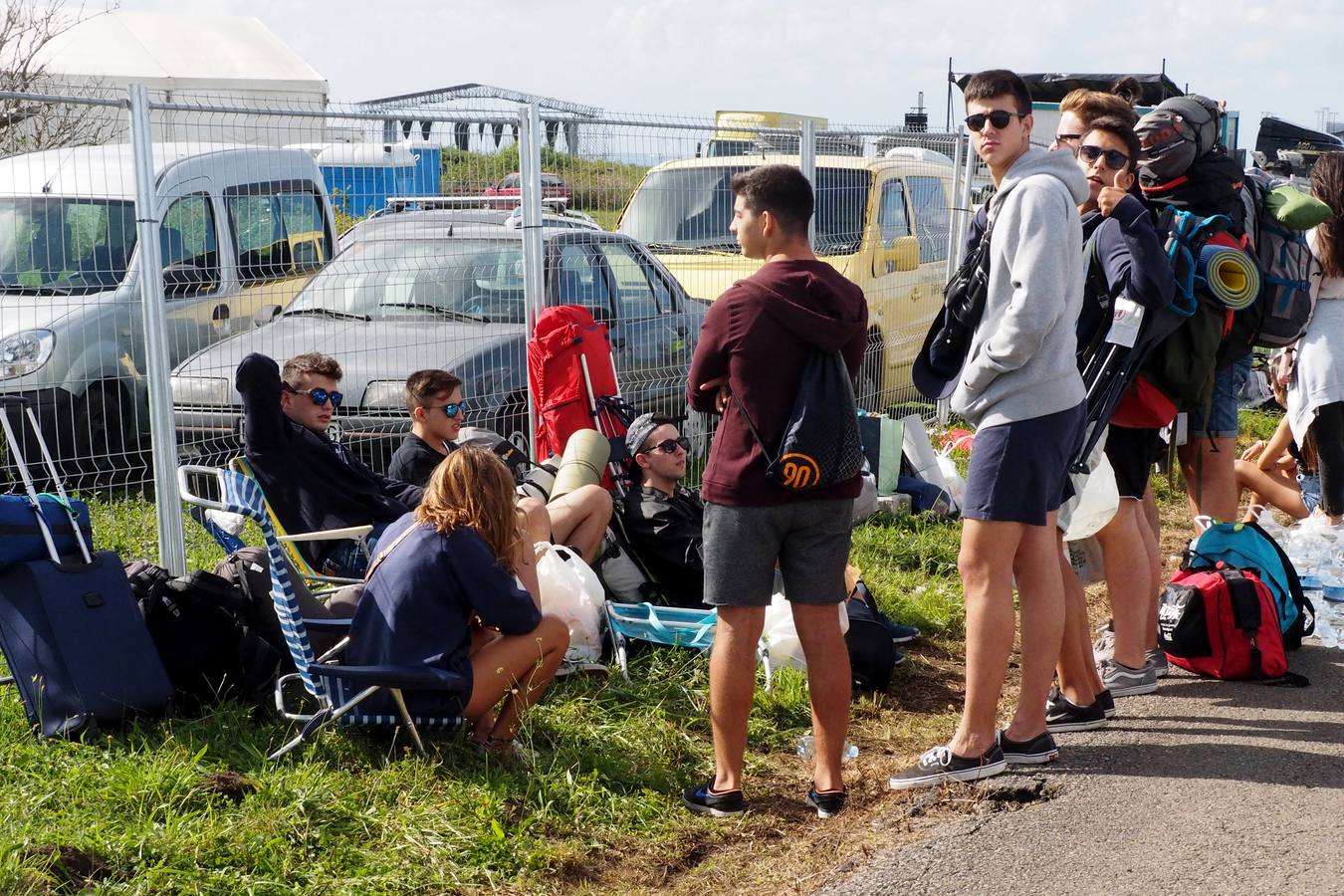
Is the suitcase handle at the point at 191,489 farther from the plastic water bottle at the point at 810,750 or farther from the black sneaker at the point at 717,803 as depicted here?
the plastic water bottle at the point at 810,750

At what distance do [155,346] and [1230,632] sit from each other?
4.29 metres

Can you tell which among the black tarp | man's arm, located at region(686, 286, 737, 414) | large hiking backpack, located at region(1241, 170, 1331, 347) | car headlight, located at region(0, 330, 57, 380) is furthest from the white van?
the black tarp

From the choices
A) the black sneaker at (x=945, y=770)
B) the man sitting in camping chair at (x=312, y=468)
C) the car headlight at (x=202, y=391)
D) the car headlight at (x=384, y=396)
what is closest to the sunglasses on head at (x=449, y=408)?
the man sitting in camping chair at (x=312, y=468)

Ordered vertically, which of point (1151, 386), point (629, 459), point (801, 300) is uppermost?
point (801, 300)

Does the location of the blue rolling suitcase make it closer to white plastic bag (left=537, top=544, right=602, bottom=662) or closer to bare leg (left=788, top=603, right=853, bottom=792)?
white plastic bag (left=537, top=544, right=602, bottom=662)

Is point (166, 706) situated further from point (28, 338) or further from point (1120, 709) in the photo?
point (1120, 709)

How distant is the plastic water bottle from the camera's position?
4508 millimetres

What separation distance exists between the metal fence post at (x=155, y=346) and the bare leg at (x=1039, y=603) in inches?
126

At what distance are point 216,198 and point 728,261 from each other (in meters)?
2.90

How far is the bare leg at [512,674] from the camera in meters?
4.23

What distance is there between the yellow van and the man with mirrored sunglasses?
1.93 metres

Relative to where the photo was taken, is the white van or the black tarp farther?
the black tarp

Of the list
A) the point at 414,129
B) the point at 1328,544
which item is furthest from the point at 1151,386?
the point at 414,129

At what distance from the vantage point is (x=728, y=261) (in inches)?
307
